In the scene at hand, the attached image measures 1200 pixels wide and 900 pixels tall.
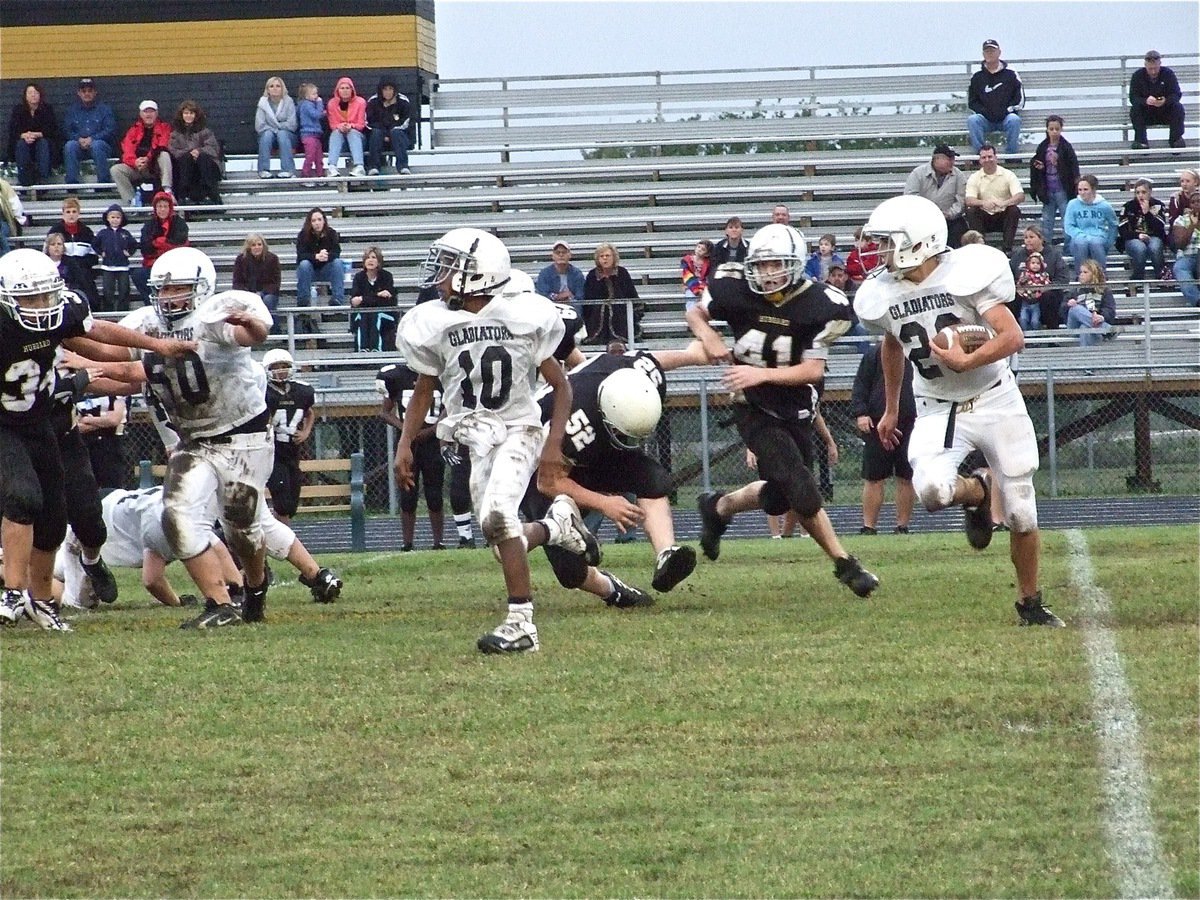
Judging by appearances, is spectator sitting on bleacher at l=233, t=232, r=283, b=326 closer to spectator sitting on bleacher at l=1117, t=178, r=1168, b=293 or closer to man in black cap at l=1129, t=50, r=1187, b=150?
spectator sitting on bleacher at l=1117, t=178, r=1168, b=293

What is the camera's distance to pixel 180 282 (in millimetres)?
8453

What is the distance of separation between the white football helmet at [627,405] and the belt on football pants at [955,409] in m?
1.62

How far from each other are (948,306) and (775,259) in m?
1.26

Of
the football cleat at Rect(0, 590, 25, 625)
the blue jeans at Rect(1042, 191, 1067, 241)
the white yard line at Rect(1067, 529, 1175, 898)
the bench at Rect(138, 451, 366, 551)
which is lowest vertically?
the bench at Rect(138, 451, 366, 551)

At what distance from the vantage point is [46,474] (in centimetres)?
852

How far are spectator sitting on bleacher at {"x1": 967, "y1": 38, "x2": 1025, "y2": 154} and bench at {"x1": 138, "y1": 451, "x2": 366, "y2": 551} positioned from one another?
861 centimetres

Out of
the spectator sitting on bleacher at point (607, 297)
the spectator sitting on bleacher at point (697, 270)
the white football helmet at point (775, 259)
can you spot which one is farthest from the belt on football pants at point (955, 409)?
the spectator sitting on bleacher at point (697, 270)

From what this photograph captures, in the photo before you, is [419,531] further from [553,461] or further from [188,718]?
[188,718]

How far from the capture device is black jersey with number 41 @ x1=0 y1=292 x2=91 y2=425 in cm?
817

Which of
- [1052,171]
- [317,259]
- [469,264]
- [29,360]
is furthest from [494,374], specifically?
[1052,171]

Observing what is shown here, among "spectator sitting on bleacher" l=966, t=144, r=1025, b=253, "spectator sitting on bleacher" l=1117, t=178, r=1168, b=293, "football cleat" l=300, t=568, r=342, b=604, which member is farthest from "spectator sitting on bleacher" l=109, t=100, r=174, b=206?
"football cleat" l=300, t=568, r=342, b=604

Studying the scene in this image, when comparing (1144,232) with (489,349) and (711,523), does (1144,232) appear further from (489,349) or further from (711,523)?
(489,349)

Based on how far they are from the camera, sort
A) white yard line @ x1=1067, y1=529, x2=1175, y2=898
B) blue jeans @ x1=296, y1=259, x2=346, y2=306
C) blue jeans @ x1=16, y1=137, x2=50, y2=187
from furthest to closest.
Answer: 1. blue jeans @ x1=16, y1=137, x2=50, y2=187
2. blue jeans @ x1=296, y1=259, x2=346, y2=306
3. white yard line @ x1=1067, y1=529, x2=1175, y2=898

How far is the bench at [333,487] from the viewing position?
14.7 meters
